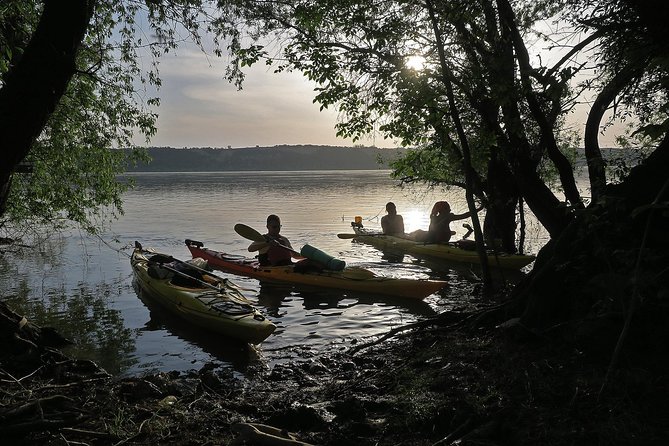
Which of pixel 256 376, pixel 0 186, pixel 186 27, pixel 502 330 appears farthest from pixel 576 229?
pixel 0 186

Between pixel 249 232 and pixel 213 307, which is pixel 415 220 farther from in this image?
pixel 213 307

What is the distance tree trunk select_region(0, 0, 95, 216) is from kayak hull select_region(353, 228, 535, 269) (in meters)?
12.0

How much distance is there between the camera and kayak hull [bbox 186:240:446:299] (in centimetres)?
1215

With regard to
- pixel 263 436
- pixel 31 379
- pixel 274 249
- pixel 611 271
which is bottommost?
pixel 31 379

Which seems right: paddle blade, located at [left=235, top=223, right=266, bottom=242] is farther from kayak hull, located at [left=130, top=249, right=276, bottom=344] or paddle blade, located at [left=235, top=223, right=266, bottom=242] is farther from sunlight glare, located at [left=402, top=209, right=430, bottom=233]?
sunlight glare, located at [left=402, top=209, right=430, bottom=233]

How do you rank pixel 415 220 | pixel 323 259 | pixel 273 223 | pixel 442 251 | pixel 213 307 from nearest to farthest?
1. pixel 213 307
2. pixel 323 259
3. pixel 273 223
4. pixel 442 251
5. pixel 415 220

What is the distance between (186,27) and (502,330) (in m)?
5.71

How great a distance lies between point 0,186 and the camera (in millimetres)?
4758

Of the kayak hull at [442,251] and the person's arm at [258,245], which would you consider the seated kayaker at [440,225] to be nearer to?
the kayak hull at [442,251]

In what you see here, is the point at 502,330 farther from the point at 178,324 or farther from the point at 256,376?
the point at 178,324

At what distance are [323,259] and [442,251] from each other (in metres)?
6.02

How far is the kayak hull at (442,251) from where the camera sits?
15172 mm

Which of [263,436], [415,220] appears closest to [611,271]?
→ [263,436]

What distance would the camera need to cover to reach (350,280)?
12.8 metres
